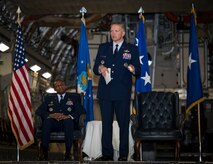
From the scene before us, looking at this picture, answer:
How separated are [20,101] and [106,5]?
412 cm

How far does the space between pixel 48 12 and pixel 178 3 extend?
135 inches

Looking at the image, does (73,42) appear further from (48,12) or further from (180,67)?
(48,12)

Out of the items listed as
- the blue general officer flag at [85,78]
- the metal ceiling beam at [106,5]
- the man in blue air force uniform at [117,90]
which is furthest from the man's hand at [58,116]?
the metal ceiling beam at [106,5]

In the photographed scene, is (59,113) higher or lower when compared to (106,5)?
lower

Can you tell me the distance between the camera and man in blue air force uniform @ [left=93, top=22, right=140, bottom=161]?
6.55m

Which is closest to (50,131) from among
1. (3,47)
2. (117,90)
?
(117,90)

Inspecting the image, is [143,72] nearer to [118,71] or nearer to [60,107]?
[60,107]

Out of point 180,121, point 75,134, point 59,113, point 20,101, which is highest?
point 20,101

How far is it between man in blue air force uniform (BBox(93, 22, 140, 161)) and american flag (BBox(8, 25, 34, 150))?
4.01 m

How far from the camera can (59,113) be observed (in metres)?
7.91

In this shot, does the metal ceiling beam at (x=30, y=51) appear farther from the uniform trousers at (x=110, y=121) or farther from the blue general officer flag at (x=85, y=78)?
the uniform trousers at (x=110, y=121)

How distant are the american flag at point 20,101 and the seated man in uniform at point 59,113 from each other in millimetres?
2211

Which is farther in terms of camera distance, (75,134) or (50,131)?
(75,134)

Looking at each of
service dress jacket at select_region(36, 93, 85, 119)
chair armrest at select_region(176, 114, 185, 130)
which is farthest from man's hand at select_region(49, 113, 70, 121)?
chair armrest at select_region(176, 114, 185, 130)
